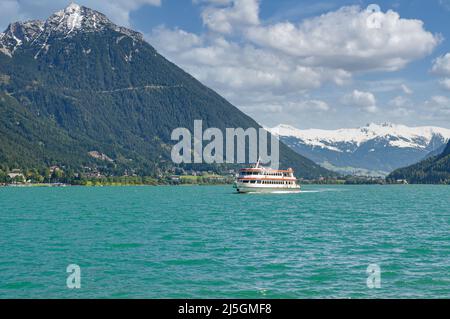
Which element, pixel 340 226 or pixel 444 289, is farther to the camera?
pixel 340 226

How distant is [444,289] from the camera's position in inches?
1432

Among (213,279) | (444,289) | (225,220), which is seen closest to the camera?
(444,289)

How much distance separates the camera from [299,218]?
9756 cm

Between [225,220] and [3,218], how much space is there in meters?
41.0

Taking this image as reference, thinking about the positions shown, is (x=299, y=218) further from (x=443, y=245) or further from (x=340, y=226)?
(x=443, y=245)
